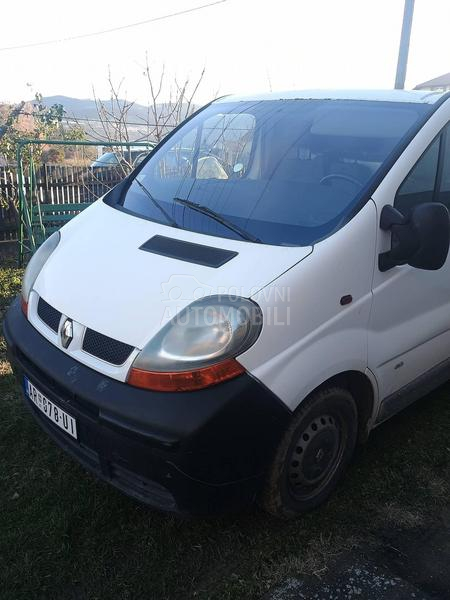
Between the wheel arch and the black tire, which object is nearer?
the black tire

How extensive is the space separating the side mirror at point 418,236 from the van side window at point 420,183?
0.50 ft

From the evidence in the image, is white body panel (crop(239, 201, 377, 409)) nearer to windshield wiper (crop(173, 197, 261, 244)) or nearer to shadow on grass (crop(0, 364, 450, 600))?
windshield wiper (crop(173, 197, 261, 244))

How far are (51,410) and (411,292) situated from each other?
1.78m

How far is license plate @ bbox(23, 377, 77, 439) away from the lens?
84.6 inches

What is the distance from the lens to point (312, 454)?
229 cm

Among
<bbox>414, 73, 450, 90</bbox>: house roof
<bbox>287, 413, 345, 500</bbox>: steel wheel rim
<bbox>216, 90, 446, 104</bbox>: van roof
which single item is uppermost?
<bbox>414, 73, 450, 90</bbox>: house roof

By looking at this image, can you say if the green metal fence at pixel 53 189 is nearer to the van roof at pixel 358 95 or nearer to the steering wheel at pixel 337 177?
the van roof at pixel 358 95

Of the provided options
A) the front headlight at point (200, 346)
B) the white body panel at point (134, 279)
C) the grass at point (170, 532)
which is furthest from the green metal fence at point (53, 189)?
the front headlight at point (200, 346)

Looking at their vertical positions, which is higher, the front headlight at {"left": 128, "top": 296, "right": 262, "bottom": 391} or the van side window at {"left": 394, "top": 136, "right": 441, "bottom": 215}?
the van side window at {"left": 394, "top": 136, "right": 441, "bottom": 215}

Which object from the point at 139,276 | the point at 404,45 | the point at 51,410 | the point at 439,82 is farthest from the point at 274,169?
the point at 439,82

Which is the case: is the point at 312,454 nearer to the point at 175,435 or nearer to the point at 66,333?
the point at 175,435

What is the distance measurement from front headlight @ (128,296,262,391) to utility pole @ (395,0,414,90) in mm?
7195

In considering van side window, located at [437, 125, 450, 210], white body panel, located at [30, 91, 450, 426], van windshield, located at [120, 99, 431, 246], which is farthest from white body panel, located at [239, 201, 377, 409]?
van side window, located at [437, 125, 450, 210]

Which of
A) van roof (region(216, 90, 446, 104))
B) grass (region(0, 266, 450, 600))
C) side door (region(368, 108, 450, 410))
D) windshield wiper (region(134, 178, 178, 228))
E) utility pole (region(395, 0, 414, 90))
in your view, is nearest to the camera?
grass (region(0, 266, 450, 600))
